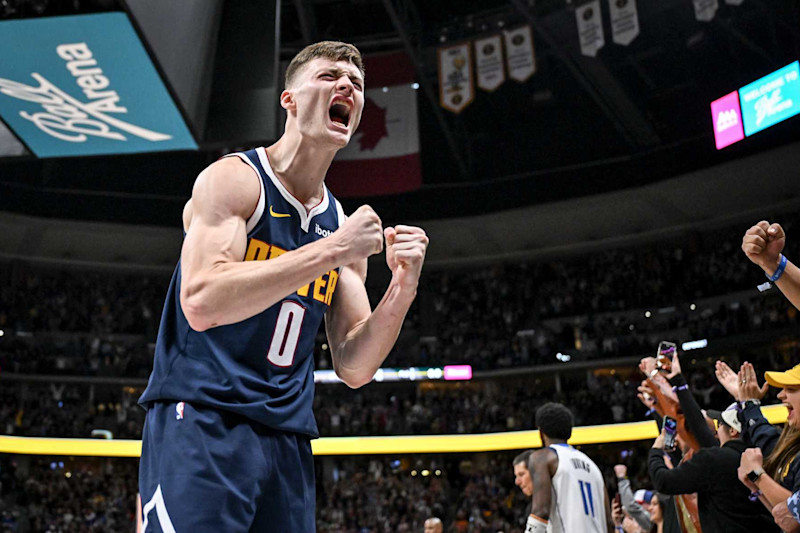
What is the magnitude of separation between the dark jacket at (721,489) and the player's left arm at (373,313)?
9.50 ft

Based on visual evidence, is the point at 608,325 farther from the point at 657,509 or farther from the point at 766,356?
the point at 657,509

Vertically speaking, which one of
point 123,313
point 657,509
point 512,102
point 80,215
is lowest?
point 657,509

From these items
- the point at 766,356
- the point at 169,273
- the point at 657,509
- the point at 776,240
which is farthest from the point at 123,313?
the point at 776,240

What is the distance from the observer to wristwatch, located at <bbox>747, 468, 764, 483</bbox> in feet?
13.1

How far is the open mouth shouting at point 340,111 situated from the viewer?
8.52 feet

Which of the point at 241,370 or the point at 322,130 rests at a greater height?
the point at 322,130

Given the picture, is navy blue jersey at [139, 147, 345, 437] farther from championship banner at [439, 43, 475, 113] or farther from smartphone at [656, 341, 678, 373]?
championship banner at [439, 43, 475, 113]

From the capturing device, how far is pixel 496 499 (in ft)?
77.0

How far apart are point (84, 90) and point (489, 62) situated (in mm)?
12273

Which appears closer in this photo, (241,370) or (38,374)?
(241,370)

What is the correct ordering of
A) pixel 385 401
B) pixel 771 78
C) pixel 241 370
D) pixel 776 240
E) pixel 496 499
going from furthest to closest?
1. pixel 385 401
2. pixel 496 499
3. pixel 771 78
4. pixel 776 240
5. pixel 241 370

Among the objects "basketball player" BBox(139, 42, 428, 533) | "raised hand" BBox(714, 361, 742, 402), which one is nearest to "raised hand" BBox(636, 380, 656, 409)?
"raised hand" BBox(714, 361, 742, 402)

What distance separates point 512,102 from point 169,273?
13773 mm

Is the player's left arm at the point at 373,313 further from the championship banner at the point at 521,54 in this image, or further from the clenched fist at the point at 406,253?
the championship banner at the point at 521,54
